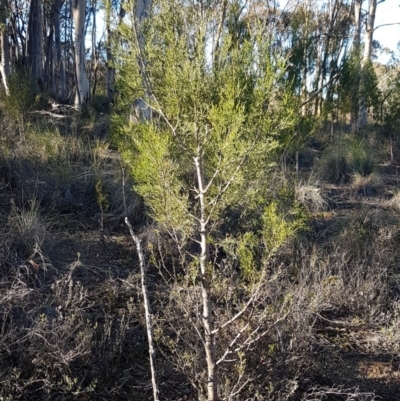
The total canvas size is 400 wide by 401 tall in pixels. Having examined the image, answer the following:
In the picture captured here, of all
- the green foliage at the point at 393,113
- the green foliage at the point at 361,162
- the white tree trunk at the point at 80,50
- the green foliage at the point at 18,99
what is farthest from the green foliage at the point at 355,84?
the green foliage at the point at 18,99

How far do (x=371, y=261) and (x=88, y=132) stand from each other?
230 inches

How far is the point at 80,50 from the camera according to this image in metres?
9.91

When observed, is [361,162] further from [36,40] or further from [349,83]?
[36,40]

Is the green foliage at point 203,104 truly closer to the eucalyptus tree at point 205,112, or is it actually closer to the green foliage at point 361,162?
the eucalyptus tree at point 205,112

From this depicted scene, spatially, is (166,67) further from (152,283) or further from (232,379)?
(152,283)

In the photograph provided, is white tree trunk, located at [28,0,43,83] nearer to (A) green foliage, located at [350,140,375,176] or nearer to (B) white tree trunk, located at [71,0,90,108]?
(B) white tree trunk, located at [71,0,90,108]

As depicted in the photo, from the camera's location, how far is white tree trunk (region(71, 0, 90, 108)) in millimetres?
9531

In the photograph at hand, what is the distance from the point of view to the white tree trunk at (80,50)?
953 cm

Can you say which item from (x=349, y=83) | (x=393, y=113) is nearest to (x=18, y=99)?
(x=349, y=83)

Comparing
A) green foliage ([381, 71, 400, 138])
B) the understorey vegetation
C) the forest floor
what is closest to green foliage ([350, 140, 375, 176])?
the understorey vegetation

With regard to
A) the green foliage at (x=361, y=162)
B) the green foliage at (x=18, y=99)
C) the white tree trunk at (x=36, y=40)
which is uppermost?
the white tree trunk at (x=36, y=40)

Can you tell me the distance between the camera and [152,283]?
422 cm

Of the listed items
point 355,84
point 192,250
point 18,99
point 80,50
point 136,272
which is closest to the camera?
point 136,272

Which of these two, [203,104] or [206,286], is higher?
[203,104]
